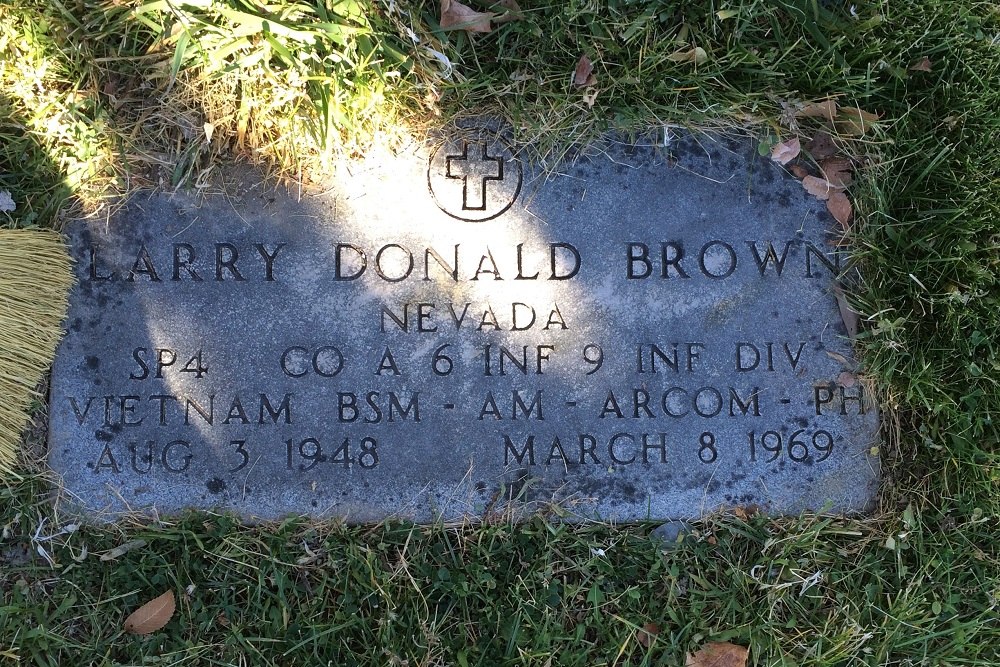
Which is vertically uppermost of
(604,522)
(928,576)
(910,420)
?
(910,420)

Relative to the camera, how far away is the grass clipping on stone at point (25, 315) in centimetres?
213

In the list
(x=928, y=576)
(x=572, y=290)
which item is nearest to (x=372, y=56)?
(x=572, y=290)

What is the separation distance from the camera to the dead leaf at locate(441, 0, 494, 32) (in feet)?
7.11

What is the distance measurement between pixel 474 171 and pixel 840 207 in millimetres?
1158

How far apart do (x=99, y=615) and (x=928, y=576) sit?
8.37 feet

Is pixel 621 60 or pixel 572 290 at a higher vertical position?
pixel 621 60

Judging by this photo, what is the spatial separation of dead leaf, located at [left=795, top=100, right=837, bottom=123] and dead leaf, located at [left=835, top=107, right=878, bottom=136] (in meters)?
0.03

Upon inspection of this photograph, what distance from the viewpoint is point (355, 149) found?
221 cm

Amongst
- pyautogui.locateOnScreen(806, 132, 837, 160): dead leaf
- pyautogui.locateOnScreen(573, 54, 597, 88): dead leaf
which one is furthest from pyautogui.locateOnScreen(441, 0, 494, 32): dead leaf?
pyautogui.locateOnScreen(806, 132, 837, 160): dead leaf

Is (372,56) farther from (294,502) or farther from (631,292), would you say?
(294,502)

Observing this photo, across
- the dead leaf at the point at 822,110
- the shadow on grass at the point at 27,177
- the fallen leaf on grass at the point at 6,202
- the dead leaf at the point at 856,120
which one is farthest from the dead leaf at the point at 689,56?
the fallen leaf on grass at the point at 6,202

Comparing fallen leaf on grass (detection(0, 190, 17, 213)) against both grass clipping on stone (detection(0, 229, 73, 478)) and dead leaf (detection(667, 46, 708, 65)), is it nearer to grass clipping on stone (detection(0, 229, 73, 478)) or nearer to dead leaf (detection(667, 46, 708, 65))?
grass clipping on stone (detection(0, 229, 73, 478))

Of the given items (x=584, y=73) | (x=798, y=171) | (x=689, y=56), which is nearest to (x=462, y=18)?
(x=584, y=73)

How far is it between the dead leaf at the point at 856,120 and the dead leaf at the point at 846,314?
0.50m
